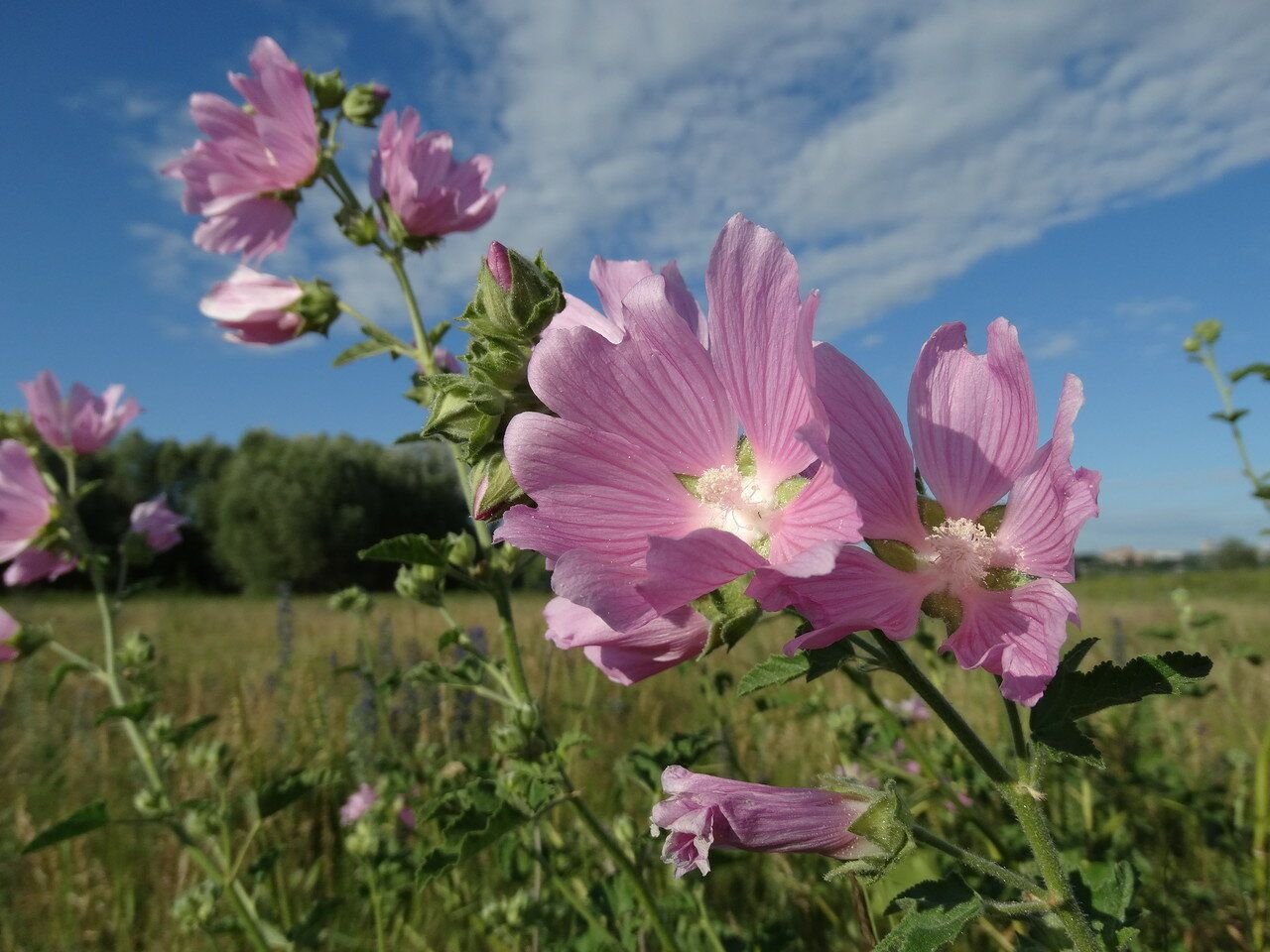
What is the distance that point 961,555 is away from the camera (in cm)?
71

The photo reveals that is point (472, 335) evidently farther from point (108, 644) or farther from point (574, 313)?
point (108, 644)

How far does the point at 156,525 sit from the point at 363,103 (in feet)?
5.66

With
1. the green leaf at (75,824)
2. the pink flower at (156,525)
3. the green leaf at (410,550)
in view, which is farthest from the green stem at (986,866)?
the pink flower at (156,525)

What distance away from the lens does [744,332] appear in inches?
26.0

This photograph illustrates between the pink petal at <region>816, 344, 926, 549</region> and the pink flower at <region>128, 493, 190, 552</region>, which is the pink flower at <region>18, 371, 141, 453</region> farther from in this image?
the pink petal at <region>816, 344, 926, 549</region>

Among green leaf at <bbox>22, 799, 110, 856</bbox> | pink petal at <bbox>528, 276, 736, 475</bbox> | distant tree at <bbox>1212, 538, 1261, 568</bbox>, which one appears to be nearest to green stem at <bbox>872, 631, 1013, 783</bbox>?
pink petal at <bbox>528, 276, 736, 475</bbox>

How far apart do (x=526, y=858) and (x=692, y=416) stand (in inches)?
68.2

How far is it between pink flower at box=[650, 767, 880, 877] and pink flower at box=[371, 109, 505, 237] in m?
1.36

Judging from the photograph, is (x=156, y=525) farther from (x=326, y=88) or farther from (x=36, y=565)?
(x=326, y=88)

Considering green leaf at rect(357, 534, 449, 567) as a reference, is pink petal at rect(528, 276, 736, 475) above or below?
below

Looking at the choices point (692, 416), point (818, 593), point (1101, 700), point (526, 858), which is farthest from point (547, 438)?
point (526, 858)

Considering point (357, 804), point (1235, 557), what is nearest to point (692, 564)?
point (357, 804)

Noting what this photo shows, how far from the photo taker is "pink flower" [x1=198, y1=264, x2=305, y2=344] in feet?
5.73

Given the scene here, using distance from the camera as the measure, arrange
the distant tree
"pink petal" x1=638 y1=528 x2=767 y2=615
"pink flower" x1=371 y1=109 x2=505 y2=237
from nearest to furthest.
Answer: "pink petal" x1=638 y1=528 x2=767 y2=615 → "pink flower" x1=371 y1=109 x2=505 y2=237 → the distant tree
